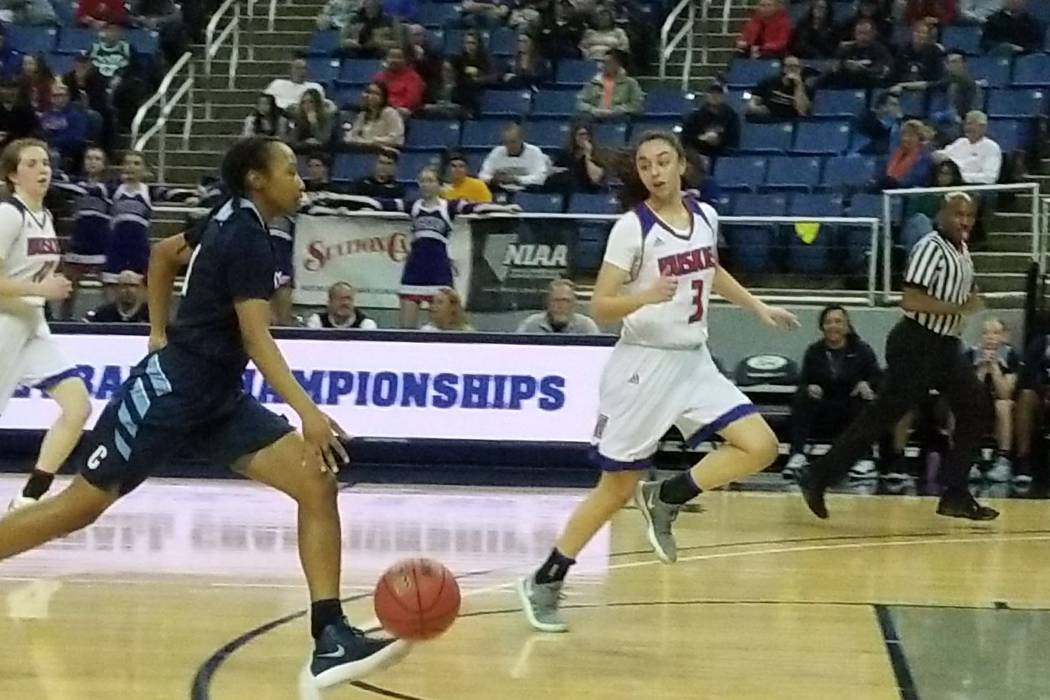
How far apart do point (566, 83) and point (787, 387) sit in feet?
17.6

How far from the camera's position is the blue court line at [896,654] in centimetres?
566

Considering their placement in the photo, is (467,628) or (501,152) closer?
(467,628)

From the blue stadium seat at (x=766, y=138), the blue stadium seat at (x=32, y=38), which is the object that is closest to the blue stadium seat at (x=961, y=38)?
the blue stadium seat at (x=766, y=138)

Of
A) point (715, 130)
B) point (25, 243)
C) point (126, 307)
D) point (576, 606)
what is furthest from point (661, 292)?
point (715, 130)

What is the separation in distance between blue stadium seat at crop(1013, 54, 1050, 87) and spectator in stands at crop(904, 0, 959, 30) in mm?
1047

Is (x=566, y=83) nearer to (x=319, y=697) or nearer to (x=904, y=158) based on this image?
(x=904, y=158)

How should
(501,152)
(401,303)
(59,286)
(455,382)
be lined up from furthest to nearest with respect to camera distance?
(501,152) → (401,303) → (455,382) → (59,286)

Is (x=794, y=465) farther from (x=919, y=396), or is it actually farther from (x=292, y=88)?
(x=292, y=88)

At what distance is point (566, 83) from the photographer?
17.4 m

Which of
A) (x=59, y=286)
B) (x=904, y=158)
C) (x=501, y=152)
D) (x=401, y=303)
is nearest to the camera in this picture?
(x=59, y=286)

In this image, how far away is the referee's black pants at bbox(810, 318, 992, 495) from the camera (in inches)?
383

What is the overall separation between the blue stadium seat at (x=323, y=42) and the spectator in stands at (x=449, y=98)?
188 cm

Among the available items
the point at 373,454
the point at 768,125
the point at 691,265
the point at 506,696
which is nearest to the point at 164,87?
the point at 768,125

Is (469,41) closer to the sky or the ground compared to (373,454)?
closer to the sky
